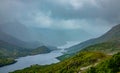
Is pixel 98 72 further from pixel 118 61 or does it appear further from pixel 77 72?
pixel 77 72

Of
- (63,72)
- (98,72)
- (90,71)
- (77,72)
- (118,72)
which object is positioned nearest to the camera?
(118,72)

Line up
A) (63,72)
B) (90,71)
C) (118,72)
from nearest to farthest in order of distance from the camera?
(118,72)
(90,71)
(63,72)

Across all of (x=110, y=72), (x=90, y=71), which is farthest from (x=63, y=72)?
(x=110, y=72)

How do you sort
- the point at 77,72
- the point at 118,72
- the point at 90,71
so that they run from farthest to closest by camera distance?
1. the point at 77,72
2. the point at 90,71
3. the point at 118,72

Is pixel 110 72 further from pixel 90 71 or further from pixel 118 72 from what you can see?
pixel 90 71

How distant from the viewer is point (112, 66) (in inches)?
4633

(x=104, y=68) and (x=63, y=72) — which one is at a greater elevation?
(x=63, y=72)

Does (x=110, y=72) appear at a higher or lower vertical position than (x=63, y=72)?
lower

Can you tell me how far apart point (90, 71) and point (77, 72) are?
46336 mm

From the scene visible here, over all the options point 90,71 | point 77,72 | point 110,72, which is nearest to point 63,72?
point 77,72

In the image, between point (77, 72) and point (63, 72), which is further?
point (63, 72)

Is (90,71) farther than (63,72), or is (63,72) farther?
(63,72)

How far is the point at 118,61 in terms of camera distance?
120625 mm

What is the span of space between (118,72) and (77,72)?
206 feet
